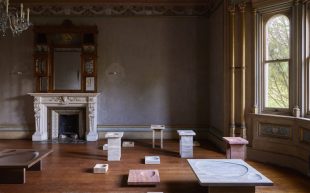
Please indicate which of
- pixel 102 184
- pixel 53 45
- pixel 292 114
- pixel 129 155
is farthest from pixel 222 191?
pixel 53 45

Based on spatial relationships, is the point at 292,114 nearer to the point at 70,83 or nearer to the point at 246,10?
the point at 246,10

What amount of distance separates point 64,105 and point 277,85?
15.8ft

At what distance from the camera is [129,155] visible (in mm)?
5719

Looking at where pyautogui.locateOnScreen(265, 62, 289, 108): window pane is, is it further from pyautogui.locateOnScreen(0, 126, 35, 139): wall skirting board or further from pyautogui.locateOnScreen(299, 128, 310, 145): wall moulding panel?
pyautogui.locateOnScreen(0, 126, 35, 139): wall skirting board

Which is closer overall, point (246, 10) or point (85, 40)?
point (246, 10)

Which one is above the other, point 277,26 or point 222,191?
point 277,26

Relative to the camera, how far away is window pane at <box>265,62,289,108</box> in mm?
5070

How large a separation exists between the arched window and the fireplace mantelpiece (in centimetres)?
395

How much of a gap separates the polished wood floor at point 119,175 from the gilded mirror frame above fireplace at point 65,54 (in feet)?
6.18

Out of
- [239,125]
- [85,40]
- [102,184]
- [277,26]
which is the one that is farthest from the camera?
[85,40]

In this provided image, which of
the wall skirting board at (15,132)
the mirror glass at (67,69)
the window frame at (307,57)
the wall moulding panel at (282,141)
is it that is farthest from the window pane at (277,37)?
the wall skirting board at (15,132)

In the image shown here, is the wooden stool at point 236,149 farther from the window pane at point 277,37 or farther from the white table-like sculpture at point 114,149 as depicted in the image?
the white table-like sculpture at point 114,149

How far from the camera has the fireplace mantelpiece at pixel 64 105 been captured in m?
7.29

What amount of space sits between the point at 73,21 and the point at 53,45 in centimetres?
77
